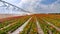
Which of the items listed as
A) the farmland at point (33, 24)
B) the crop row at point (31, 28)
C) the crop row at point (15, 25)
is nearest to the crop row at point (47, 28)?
the farmland at point (33, 24)

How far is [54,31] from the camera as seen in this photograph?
9.46 m

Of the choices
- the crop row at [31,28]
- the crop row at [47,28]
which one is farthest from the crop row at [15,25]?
the crop row at [47,28]

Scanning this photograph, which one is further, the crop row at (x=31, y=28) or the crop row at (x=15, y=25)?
the crop row at (x=15, y=25)

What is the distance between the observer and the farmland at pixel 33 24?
9501 mm

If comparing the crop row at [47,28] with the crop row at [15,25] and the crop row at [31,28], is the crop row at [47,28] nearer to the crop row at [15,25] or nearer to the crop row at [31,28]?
the crop row at [31,28]

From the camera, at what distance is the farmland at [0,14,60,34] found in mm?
9501

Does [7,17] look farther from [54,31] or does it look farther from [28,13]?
[54,31]

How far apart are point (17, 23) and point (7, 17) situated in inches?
17.9

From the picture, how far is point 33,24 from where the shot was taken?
1005cm

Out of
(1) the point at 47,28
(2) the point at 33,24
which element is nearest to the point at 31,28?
(2) the point at 33,24

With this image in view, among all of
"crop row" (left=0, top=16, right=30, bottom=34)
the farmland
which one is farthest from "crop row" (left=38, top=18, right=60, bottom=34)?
"crop row" (left=0, top=16, right=30, bottom=34)

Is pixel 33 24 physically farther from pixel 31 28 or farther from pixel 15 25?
pixel 15 25

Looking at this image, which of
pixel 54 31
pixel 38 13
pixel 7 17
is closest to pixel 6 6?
pixel 7 17

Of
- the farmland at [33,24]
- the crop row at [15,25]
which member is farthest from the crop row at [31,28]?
the crop row at [15,25]
